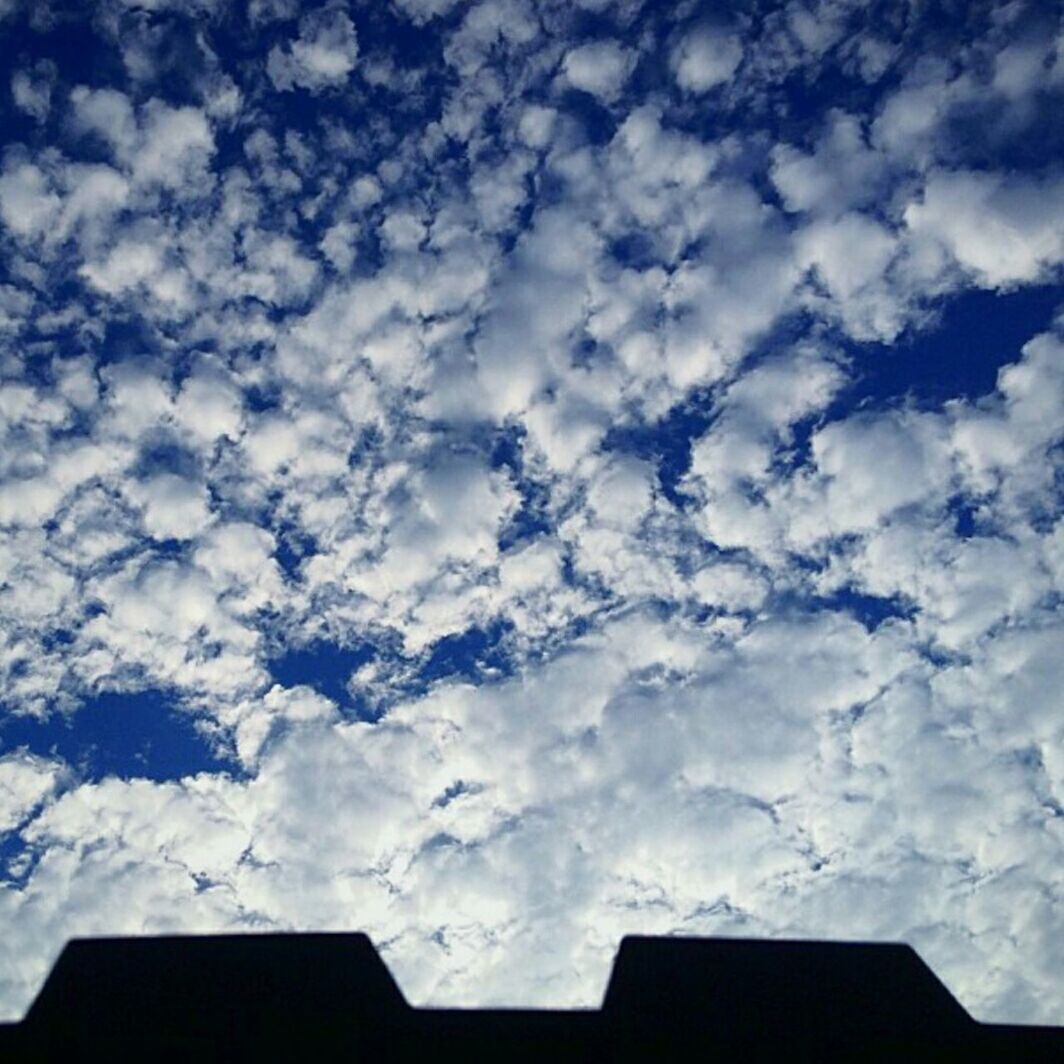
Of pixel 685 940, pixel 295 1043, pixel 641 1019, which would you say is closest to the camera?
pixel 295 1043

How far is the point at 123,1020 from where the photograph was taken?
10.9 metres

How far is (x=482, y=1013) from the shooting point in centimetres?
1103

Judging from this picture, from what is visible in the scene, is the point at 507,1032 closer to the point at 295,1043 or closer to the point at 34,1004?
the point at 295,1043

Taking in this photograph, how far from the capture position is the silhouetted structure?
10.8 meters

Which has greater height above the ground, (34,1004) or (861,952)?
(34,1004)

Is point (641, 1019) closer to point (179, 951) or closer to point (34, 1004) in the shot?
point (179, 951)

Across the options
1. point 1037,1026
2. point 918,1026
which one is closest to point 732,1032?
point 918,1026

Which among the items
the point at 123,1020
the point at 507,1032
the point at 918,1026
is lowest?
the point at 918,1026

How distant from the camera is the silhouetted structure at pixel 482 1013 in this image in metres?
10.8

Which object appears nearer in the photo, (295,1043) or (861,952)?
(295,1043)

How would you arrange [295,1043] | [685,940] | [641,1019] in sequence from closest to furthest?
[295,1043], [641,1019], [685,940]

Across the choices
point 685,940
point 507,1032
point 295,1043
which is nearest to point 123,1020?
point 295,1043

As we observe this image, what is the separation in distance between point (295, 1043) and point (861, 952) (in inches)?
298

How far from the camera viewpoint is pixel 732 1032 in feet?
37.4
